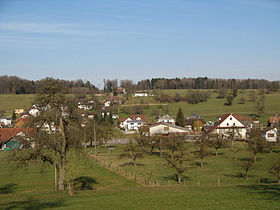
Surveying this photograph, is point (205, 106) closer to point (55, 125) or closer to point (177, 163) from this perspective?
point (177, 163)

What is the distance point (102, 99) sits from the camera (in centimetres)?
14662

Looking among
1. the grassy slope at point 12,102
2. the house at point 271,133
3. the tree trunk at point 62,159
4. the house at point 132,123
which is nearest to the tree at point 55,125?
the tree trunk at point 62,159

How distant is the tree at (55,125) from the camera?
75.8ft

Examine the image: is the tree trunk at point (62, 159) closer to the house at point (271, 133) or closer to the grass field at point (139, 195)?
the grass field at point (139, 195)

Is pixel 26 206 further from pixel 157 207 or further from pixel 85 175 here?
pixel 85 175

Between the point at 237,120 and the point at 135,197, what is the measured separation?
2249 inches

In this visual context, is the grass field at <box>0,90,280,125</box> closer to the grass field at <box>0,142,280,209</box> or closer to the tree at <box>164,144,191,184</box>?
the tree at <box>164,144,191,184</box>

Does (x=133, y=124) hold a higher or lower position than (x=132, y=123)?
lower

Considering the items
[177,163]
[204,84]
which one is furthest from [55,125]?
[204,84]

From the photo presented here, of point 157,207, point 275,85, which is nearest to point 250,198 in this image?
point 157,207

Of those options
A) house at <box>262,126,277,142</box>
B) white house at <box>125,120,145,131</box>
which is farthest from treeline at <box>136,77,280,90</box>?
house at <box>262,126,277,142</box>

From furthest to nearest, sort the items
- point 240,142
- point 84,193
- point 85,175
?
point 240,142 → point 85,175 → point 84,193

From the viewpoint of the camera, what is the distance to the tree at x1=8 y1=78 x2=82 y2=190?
75.8 ft

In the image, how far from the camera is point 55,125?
80.3 feet
